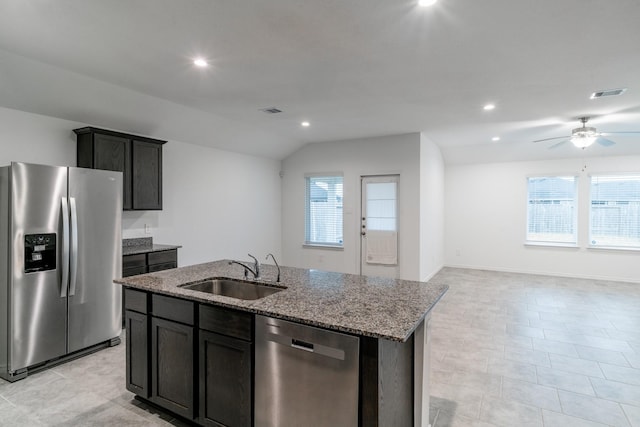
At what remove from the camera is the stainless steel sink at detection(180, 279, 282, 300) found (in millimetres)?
2449

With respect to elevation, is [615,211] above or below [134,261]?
above

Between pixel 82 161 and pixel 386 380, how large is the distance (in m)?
4.05

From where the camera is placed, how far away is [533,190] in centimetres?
745

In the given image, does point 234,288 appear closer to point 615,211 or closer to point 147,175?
point 147,175

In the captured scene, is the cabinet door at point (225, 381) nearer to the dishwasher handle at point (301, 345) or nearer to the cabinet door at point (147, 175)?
the dishwasher handle at point (301, 345)

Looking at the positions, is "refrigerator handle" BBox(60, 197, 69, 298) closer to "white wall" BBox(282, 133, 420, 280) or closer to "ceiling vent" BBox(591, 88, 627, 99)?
"white wall" BBox(282, 133, 420, 280)

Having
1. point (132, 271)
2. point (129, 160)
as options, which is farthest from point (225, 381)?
→ point (129, 160)

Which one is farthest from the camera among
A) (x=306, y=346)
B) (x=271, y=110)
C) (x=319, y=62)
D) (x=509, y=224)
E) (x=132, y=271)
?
(x=509, y=224)

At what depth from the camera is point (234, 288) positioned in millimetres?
2590

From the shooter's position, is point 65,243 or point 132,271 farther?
point 132,271

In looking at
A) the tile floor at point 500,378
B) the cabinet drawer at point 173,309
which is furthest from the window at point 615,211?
the cabinet drawer at point 173,309

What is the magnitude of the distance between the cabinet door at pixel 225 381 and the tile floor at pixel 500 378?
0.47 meters

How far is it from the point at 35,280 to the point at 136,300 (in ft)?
3.99

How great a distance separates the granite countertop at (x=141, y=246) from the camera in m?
3.97
